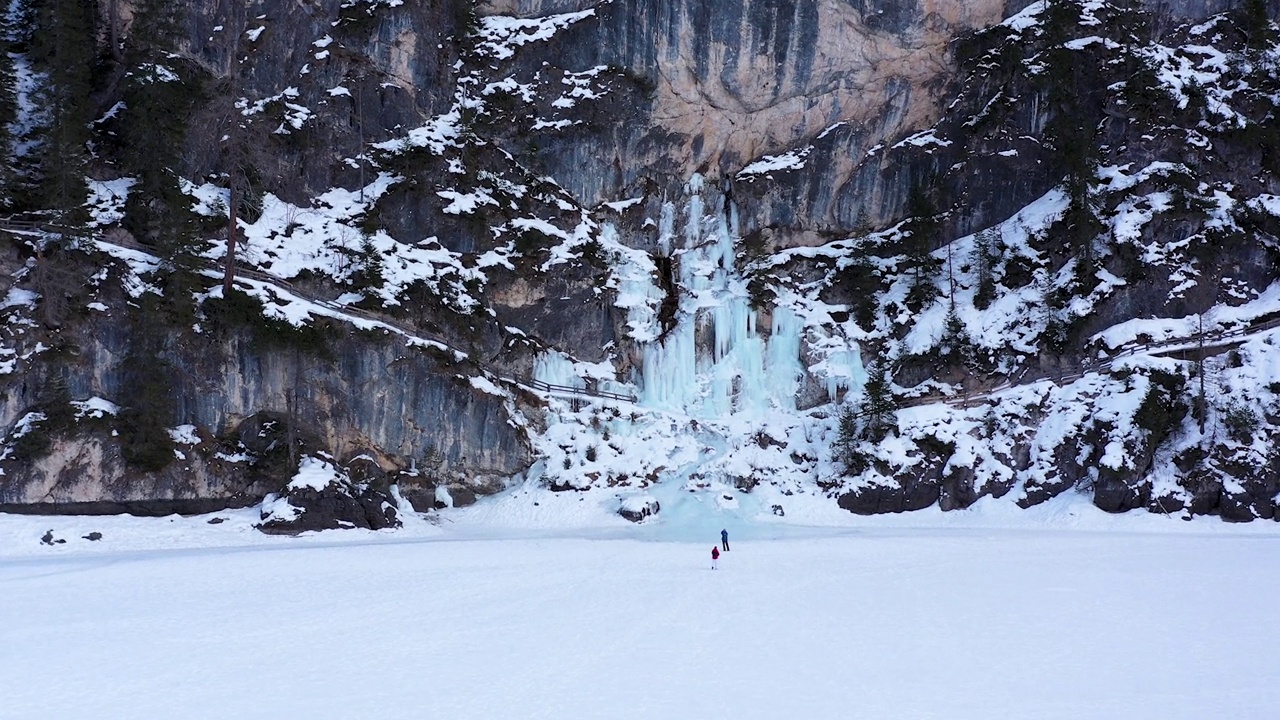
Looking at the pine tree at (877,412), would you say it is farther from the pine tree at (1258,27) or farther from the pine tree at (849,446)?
the pine tree at (1258,27)

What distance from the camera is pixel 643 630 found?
1450 cm

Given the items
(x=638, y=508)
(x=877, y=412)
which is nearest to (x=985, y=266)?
(x=877, y=412)

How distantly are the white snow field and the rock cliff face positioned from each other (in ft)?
19.9

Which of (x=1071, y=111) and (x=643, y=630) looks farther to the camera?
(x=1071, y=111)

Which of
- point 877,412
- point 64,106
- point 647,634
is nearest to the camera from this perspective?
point 647,634

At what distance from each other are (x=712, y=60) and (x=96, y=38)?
28.2 metres

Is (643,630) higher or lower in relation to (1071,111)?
lower

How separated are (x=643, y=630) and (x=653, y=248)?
30220 mm

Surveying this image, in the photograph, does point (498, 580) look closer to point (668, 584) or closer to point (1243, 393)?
point (668, 584)

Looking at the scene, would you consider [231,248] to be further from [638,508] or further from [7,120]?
[638,508]

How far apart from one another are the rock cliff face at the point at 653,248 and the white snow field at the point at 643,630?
239 inches

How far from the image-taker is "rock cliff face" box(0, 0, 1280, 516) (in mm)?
29969

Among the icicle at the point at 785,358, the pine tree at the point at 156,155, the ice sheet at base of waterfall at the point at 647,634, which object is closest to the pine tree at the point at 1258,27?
the icicle at the point at 785,358

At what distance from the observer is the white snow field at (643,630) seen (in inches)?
414
